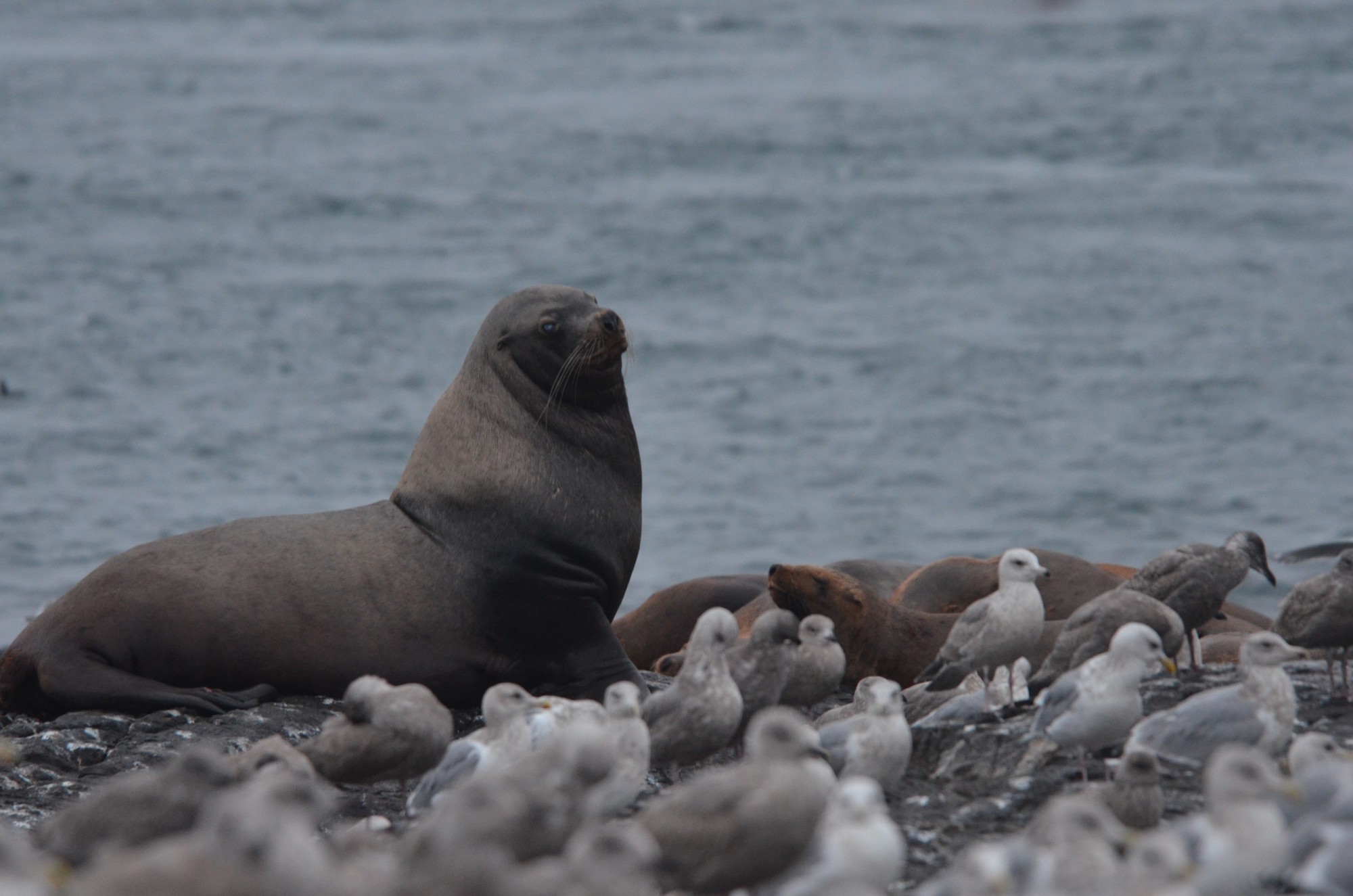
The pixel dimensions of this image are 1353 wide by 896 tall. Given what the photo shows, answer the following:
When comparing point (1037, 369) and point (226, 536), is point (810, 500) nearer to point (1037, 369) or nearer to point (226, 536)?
point (1037, 369)

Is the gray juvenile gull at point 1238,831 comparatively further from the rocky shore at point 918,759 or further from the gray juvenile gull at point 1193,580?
the gray juvenile gull at point 1193,580

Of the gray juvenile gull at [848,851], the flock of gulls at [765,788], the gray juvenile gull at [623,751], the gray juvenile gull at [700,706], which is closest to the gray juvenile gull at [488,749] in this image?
the flock of gulls at [765,788]

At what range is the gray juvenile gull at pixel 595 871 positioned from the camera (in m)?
3.64

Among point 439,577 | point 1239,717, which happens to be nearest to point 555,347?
point 439,577

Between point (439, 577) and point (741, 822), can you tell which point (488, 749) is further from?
point (439, 577)

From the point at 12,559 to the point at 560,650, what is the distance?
29.2 ft

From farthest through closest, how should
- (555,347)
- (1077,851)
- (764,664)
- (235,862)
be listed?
(555,347), (764,664), (1077,851), (235,862)

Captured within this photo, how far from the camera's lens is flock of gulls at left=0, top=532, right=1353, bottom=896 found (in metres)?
3.75

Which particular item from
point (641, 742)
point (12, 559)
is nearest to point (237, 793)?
point (641, 742)

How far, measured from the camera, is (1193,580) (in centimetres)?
751

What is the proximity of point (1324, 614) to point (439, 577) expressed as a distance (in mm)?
3946

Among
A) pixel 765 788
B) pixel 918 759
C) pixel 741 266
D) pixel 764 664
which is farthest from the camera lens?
pixel 741 266

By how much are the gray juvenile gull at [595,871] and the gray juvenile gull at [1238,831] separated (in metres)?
1.36

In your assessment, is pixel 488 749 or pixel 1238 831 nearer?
pixel 1238 831
